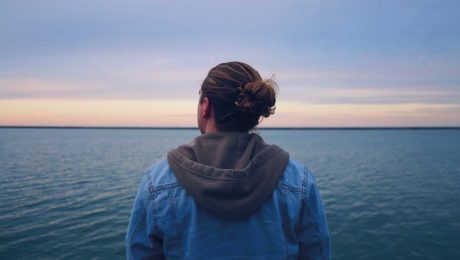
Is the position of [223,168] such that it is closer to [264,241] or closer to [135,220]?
[264,241]

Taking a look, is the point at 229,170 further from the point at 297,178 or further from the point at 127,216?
the point at 127,216

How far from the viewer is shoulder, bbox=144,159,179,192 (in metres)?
2.09

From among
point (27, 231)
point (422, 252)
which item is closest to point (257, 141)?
point (422, 252)

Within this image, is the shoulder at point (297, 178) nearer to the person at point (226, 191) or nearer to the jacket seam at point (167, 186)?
the person at point (226, 191)

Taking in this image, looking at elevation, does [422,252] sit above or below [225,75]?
below

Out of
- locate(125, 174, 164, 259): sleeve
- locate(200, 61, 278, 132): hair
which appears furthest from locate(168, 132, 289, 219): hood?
locate(125, 174, 164, 259): sleeve

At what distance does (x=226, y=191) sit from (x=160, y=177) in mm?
459

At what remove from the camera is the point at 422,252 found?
1189 centimetres

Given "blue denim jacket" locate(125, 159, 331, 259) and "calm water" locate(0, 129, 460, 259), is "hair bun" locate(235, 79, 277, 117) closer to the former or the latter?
"blue denim jacket" locate(125, 159, 331, 259)

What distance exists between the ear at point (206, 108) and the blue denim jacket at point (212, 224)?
398 millimetres

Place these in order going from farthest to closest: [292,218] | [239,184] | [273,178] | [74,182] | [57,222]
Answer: [74,182]
[57,222]
[292,218]
[273,178]
[239,184]

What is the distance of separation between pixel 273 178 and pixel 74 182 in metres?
25.8

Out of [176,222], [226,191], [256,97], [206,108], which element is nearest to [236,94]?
[256,97]

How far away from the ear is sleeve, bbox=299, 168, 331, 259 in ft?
2.49
